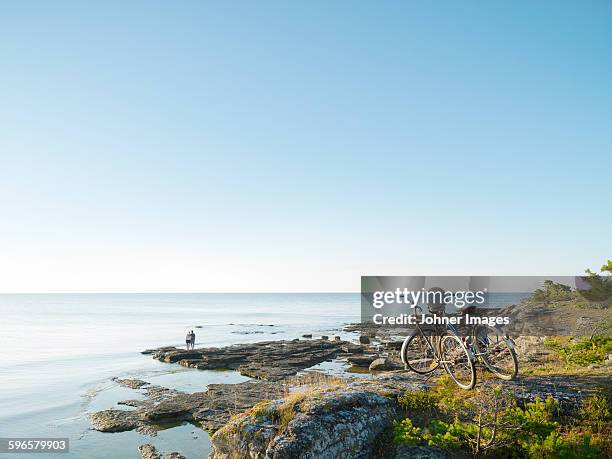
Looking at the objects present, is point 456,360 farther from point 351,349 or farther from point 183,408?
point 351,349

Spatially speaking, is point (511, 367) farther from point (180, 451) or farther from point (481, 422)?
point (180, 451)

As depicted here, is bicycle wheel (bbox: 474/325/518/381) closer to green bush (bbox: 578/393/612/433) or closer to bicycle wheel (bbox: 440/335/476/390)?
bicycle wheel (bbox: 440/335/476/390)

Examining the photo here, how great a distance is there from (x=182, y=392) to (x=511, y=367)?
23.1m

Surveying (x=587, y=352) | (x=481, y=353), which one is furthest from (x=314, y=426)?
(x=587, y=352)

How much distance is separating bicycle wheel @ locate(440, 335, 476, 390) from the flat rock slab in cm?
2319

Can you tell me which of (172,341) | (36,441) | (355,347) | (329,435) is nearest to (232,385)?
(36,441)

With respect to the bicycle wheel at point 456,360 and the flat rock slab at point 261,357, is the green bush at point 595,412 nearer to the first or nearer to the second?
the bicycle wheel at point 456,360

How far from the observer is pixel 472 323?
9328 millimetres

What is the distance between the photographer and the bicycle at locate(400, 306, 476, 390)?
8.81 metres

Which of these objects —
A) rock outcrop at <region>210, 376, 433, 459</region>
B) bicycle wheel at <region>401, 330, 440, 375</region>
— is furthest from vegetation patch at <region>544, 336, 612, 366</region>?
rock outcrop at <region>210, 376, 433, 459</region>

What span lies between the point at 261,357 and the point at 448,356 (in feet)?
109

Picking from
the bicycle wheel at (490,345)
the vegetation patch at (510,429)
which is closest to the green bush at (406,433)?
the vegetation patch at (510,429)

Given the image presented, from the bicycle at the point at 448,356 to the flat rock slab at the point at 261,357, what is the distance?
22.0 m

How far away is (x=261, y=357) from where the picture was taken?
40312 mm
